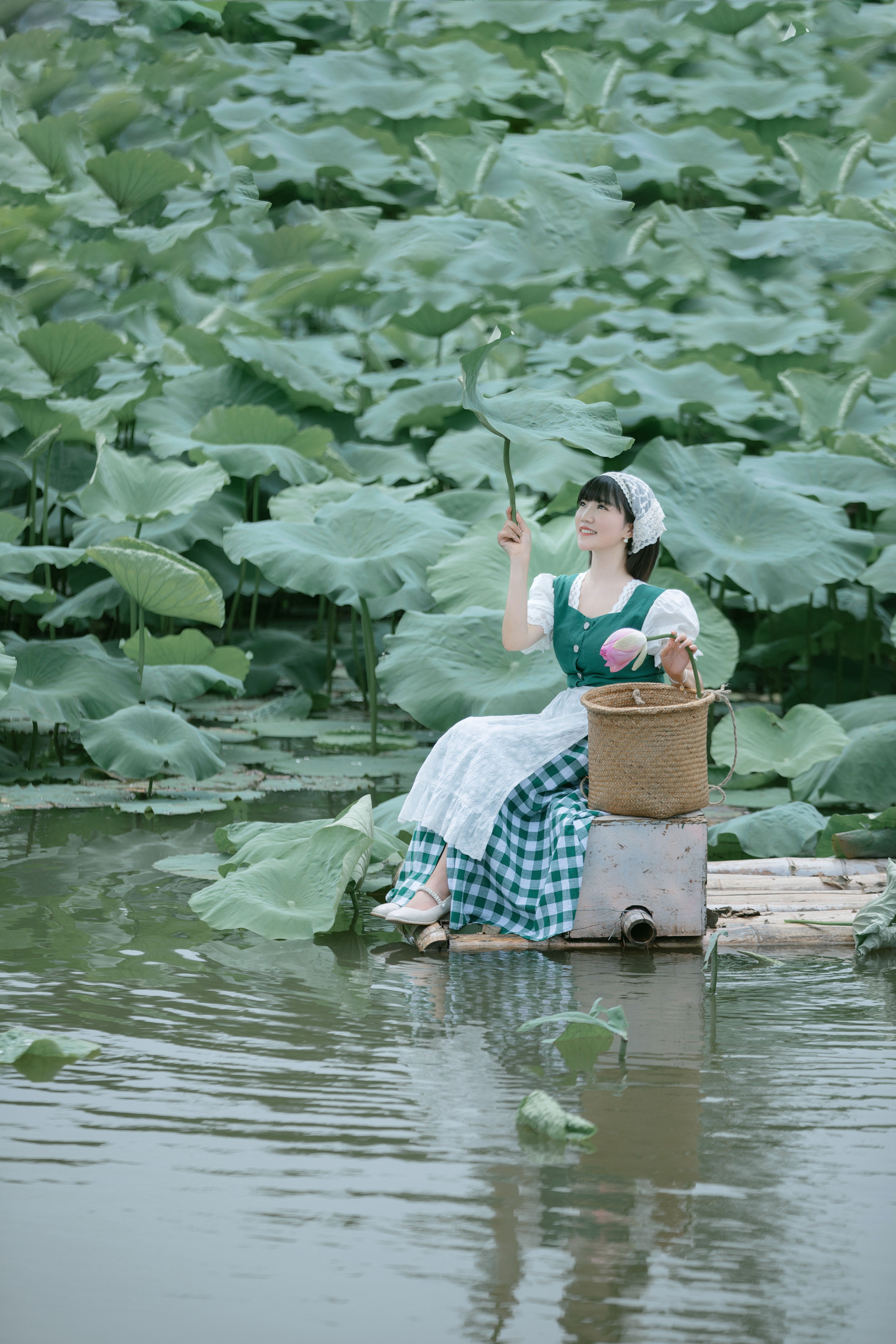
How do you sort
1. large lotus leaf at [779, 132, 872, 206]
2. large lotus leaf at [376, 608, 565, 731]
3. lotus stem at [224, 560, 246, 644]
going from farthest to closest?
1. large lotus leaf at [779, 132, 872, 206]
2. lotus stem at [224, 560, 246, 644]
3. large lotus leaf at [376, 608, 565, 731]

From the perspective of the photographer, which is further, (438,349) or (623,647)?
(438,349)

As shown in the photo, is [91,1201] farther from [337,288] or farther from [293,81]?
[293,81]

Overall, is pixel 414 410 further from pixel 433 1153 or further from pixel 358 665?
pixel 433 1153

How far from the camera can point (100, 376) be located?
18.6 ft

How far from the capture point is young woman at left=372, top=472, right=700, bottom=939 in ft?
8.85

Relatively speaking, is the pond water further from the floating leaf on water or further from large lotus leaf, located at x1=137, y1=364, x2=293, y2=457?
large lotus leaf, located at x1=137, y1=364, x2=293, y2=457

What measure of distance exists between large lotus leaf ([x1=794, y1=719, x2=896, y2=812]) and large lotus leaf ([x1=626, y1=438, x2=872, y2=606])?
554mm

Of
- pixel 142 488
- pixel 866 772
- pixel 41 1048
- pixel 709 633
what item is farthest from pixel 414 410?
pixel 41 1048

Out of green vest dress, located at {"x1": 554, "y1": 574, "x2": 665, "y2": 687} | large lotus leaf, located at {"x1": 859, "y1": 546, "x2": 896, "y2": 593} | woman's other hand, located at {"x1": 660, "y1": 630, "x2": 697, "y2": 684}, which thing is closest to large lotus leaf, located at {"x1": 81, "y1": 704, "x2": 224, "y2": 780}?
green vest dress, located at {"x1": 554, "y1": 574, "x2": 665, "y2": 687}

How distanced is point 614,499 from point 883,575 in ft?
5.02

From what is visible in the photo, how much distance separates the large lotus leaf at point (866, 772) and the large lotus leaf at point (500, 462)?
4.59ft

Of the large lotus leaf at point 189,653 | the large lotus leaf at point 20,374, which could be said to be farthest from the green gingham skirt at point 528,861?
the large lotus leaf at point 20,374

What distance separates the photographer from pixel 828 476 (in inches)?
185

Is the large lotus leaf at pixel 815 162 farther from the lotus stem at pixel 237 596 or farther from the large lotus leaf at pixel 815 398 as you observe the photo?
the lotus stem at pixel 237 596
